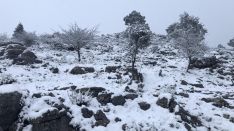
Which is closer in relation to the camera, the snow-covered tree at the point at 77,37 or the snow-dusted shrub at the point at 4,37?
the snow-covered tree at the point at 77,37

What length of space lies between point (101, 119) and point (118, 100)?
90.2 inches

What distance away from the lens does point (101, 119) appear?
16.1 metres

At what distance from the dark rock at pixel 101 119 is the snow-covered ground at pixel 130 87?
22 centimetres

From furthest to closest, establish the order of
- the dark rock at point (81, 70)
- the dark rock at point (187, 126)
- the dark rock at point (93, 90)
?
the dark rock at point (81, 70)
the dark rock at point (93, 90)
the dark rock at point (187, 126)

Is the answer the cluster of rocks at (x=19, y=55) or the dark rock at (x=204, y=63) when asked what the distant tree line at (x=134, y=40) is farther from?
the cluster of rocks at (x=19, y=55)

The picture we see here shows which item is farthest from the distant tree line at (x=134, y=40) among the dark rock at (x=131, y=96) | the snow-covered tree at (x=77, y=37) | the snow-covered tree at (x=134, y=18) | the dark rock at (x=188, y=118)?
the snow-covered tree at (x=134, y=18)

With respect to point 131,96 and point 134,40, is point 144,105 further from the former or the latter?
point 134,40

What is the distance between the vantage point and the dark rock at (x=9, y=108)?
48.0ft

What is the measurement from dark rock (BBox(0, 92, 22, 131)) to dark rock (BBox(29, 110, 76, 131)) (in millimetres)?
1086

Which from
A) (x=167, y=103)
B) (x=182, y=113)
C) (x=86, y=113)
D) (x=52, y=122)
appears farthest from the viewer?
(x=167, y=103)

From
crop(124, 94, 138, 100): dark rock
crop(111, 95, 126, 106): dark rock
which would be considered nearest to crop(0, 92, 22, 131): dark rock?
crop(111, 95, 126, 106): dark rock

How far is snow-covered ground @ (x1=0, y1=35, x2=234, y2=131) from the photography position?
15766 millimetres

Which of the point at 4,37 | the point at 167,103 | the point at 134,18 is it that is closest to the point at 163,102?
the point at 167,103

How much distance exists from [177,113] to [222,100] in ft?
14.5
